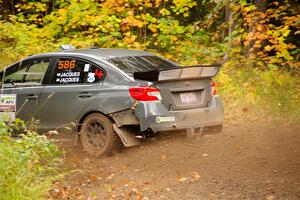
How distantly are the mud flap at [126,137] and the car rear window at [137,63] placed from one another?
0.82m

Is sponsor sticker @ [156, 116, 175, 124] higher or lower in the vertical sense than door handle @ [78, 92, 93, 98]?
lower

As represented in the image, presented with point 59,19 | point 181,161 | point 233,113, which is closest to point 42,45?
point 59,19

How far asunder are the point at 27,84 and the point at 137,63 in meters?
1.85

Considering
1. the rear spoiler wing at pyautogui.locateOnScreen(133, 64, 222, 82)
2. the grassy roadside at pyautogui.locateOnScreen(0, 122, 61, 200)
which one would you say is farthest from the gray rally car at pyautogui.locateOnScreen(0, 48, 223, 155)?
the grassy roadside at pyautogui.locateOnScreen(0, 122, 61, 200)

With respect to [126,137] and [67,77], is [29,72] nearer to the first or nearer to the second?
[67,77]

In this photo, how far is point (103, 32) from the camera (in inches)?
611

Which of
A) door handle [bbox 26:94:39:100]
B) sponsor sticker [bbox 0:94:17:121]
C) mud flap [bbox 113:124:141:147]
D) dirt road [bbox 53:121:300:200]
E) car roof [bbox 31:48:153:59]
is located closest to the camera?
→ dirt road [bbox 53:121:300:200]

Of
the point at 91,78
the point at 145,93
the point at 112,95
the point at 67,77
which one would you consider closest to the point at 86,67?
the point at 91,78

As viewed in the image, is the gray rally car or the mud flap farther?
the mud flap

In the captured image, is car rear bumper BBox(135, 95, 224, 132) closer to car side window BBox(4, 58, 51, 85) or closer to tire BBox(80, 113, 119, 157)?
tire BBox(80, 113, 119, 157)

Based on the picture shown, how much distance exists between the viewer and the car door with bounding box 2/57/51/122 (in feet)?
29.2

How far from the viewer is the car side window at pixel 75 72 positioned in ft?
27.7

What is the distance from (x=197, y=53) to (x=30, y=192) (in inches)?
373

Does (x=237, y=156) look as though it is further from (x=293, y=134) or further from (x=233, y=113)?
(x=233, y=113)
